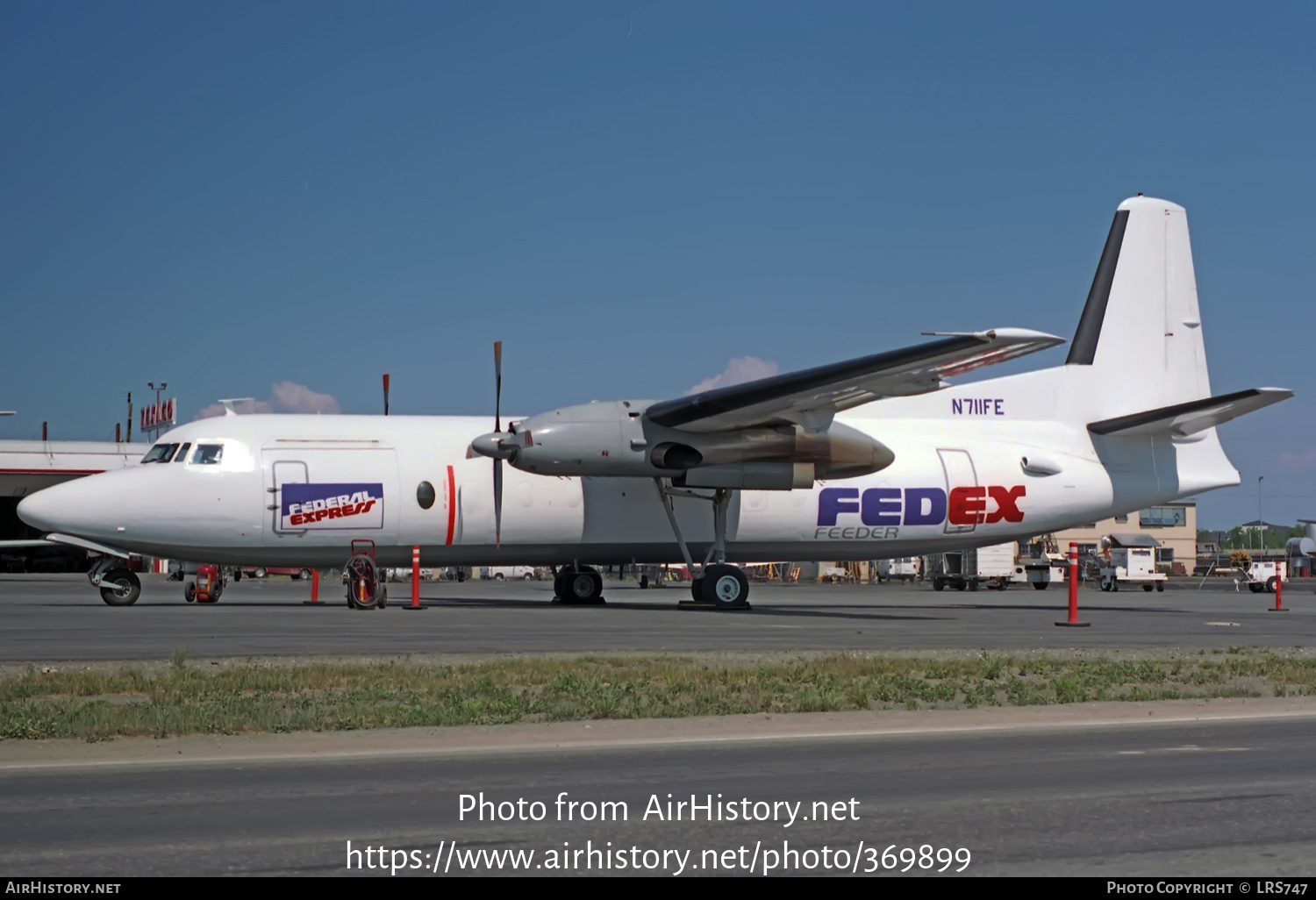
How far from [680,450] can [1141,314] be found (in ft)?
42.9

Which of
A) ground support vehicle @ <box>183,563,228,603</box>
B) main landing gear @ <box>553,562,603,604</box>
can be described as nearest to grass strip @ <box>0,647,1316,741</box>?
main landing gear @ <box>553,562,603,604</box>

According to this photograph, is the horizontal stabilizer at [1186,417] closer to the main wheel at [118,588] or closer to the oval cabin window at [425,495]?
the oval cabin window at [425,495]

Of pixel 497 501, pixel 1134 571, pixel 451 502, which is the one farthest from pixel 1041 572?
pixel 451 502

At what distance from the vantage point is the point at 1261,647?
18203 mm

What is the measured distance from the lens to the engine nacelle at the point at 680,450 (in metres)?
25.5

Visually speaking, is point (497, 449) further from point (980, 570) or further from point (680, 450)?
point (980, 570)

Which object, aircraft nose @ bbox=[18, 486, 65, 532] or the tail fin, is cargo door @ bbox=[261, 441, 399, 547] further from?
the tail fin

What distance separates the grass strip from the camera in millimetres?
10484

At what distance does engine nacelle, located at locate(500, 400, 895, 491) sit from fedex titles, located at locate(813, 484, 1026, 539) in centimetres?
129

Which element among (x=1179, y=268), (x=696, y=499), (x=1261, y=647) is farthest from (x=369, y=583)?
(x=1179, y=268)

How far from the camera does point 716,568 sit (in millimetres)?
27781

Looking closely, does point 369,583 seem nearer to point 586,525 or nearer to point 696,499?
point 586,525

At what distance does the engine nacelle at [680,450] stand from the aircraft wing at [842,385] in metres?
0.36
